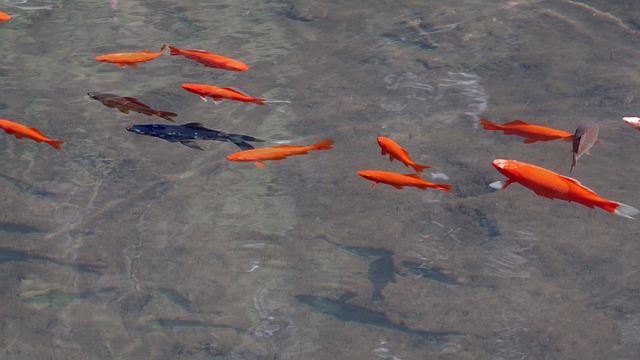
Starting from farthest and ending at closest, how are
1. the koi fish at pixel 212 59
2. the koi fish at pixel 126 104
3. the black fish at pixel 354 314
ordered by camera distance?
the koi fish at pixel 212 59 → the koi fish at pixel 126 104 → the black fish at pixel 354 314

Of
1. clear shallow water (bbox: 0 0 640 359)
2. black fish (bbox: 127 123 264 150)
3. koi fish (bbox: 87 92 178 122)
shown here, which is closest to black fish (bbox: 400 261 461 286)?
clear shallow water (bbox: 0 0 640 359)

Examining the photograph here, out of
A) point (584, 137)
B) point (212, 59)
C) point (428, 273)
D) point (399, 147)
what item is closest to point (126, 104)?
point (212, 59)

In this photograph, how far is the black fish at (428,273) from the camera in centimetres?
414

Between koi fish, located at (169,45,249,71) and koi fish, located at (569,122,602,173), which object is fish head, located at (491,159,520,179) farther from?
koi fish, located at (169,45,249,71)

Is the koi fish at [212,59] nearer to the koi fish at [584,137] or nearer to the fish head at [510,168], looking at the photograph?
the fish head at [510,168]

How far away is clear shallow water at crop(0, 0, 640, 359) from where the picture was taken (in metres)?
3.94

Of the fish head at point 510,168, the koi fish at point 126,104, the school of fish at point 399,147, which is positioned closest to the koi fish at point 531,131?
the school of fish at point 399,147

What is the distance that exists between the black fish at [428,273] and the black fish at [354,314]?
1.27ft

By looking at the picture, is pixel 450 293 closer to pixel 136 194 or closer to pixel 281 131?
pixel 281 131

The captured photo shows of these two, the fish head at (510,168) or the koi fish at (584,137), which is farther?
the koi fish at (584,137)

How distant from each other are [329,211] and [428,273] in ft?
3.00

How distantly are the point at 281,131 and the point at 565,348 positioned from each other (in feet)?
9.46

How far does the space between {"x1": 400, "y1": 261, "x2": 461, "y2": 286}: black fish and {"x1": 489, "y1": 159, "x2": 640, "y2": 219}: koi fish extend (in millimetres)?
953

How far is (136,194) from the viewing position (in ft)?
15.9
